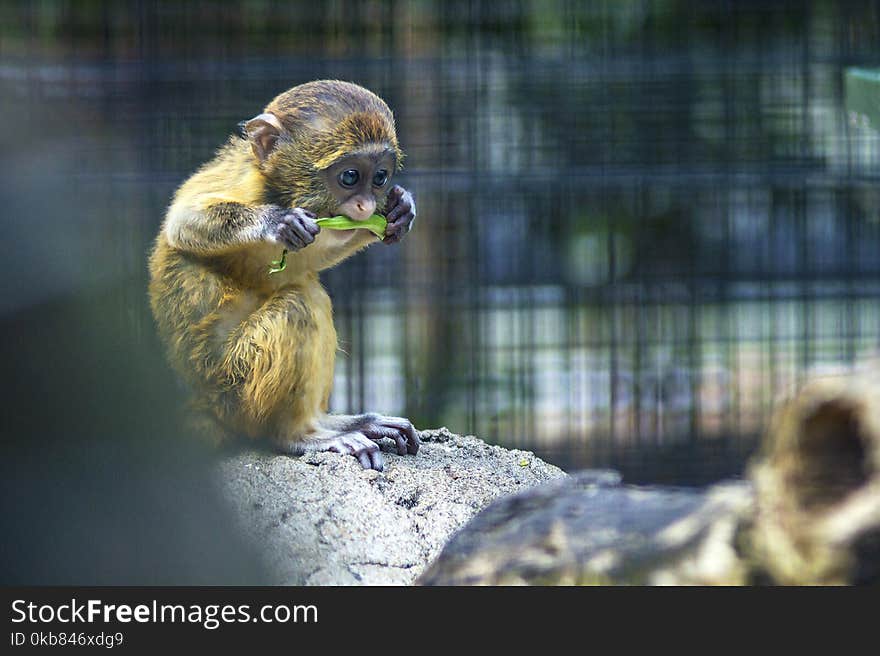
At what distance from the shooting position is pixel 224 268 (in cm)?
309

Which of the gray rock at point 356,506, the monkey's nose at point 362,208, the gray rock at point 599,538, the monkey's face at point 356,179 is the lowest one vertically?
the gray rock at point 356,506

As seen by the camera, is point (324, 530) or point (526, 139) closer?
point (324, 530)

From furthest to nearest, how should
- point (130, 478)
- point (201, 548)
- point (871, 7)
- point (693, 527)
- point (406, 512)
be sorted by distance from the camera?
point (871, 7)
point (406, 512)
point (130, 478)
point (201, 548)
point (693, 527)

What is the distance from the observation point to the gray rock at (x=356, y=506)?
243 centimetres

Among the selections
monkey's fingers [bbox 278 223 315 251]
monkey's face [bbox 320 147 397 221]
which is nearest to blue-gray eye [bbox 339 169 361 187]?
monkey's face [bbox 320 147 397 221]

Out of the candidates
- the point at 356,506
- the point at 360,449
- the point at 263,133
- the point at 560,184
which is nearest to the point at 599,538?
the point at 356,506

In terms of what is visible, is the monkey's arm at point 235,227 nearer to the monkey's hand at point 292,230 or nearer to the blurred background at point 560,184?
the monkey's hand at point 292,230

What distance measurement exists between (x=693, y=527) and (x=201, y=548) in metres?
1.10

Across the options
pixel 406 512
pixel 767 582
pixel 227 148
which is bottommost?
pixel 406 512

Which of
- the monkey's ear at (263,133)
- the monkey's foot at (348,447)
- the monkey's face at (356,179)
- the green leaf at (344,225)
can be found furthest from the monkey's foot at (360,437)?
the monkey's ear at (263,133)

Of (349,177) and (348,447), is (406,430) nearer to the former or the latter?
(348,447)

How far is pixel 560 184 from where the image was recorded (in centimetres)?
409

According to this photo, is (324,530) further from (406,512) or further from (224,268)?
(224,268)

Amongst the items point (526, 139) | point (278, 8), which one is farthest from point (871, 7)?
point (278, 8)
